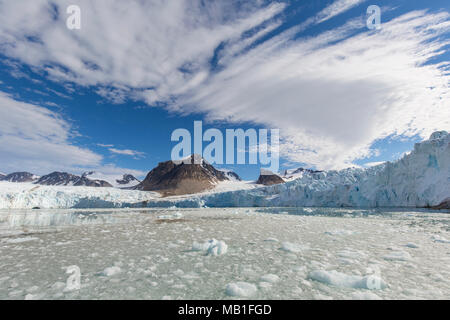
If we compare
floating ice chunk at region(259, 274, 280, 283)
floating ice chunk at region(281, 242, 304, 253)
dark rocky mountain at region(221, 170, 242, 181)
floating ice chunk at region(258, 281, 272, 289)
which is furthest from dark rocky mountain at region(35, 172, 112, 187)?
floating ice chunk at region(258, 281, 272, 289)

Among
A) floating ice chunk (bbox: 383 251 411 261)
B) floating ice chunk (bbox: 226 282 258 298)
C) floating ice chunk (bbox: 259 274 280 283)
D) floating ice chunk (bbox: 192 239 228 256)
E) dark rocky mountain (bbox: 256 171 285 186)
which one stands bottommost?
floating ice chunk (bbox: 192 239 228 256)

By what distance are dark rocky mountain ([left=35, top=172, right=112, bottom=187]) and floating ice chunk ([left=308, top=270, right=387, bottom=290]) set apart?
613ft

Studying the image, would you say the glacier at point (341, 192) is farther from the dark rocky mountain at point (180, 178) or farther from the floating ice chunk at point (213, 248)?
the dark rocky mountain at point (180, 178)

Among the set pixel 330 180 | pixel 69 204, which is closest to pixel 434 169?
pixel 330 180

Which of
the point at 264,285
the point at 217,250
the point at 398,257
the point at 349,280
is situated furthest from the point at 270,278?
the point at 398,257

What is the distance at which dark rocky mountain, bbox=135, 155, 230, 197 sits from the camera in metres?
91.3

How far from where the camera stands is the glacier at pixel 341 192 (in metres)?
20.3

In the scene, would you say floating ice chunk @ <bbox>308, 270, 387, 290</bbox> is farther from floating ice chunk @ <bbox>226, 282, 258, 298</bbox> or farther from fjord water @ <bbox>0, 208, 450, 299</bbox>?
floating ice chunk @ <bbox>226, 282, 258, 298</bbox>

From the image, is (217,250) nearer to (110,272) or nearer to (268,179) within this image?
(110,272)

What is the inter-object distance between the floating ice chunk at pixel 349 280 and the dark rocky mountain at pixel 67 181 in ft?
613

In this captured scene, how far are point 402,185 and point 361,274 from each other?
2563 centimetres

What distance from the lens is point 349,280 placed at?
270 centimetres

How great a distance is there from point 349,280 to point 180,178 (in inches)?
3817
